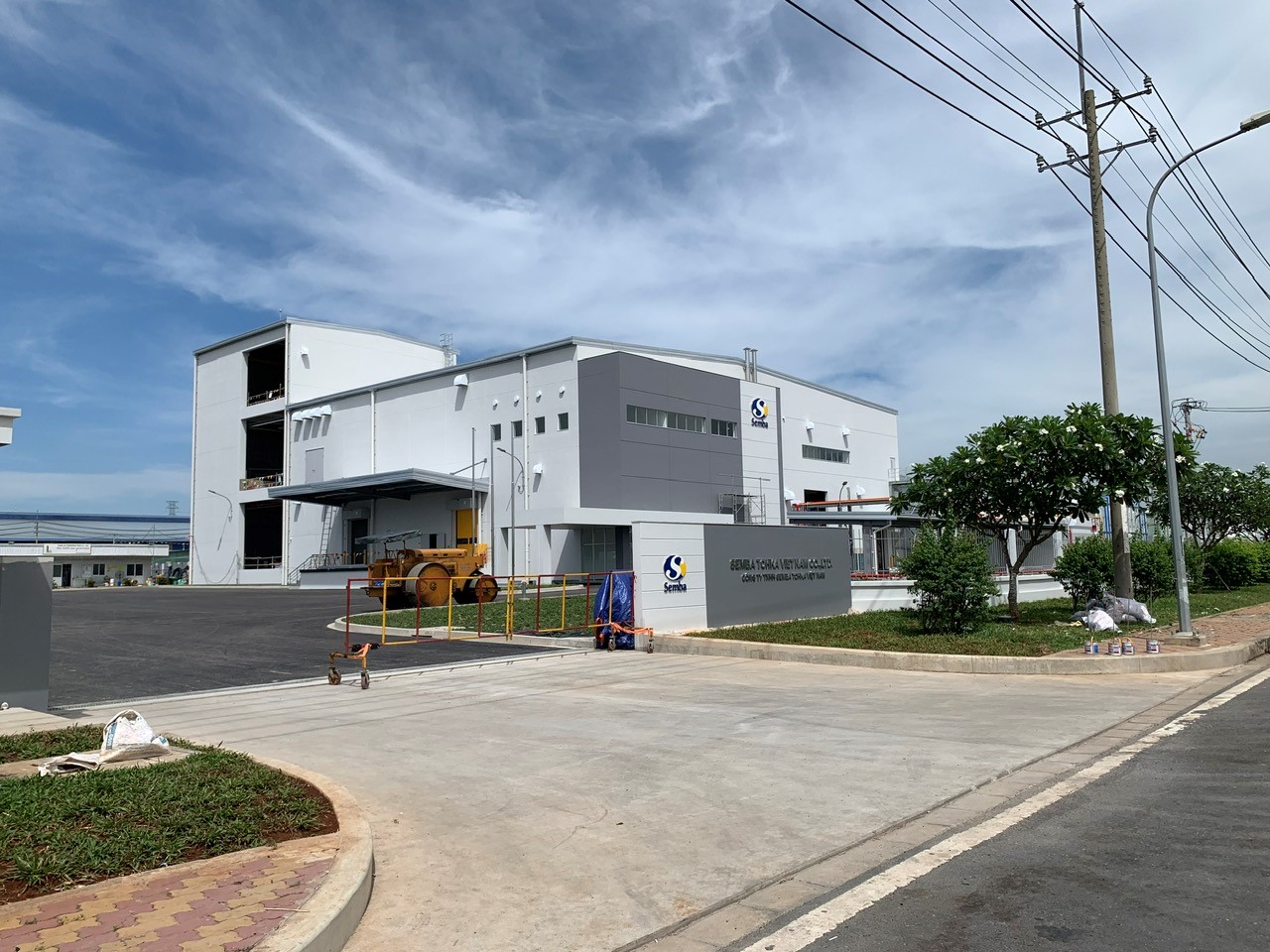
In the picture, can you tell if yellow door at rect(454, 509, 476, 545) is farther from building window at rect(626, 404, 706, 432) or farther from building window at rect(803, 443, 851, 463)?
building window at rect(803, 443, 851, 463)

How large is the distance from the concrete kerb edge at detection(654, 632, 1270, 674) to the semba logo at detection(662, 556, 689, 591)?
2.80m

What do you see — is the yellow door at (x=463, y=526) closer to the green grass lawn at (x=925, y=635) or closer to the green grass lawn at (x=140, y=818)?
the green grass lawn at (x=925, y=635)

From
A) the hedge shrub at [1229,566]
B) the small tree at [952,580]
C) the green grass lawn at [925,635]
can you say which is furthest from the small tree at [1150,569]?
the small tree at [952,580]

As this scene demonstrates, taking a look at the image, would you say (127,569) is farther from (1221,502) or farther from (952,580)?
(952,580)

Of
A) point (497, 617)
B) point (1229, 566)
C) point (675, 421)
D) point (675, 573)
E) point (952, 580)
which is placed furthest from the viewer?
point (675, 421)

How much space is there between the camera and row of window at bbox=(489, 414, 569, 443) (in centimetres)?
4950

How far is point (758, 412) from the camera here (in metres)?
56.0

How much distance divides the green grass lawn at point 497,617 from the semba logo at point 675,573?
2.87 metres

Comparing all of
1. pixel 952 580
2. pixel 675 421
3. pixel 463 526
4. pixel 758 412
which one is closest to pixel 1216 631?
pixel 952 580

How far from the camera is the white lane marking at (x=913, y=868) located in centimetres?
446

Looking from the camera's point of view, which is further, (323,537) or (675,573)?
(323,537)

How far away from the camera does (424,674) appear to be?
49.6 ft

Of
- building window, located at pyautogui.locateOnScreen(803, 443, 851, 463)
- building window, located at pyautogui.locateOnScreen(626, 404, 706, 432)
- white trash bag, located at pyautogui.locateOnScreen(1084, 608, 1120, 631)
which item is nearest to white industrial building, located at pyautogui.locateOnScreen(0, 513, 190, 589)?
building window, located at pyautogui.locateOnScreen(626, 404, 706, 432)

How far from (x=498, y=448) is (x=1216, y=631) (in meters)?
38.3
